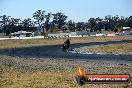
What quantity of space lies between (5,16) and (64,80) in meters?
173

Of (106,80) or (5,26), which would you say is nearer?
(106,80)

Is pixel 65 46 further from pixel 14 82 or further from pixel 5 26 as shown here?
pixel 5 26

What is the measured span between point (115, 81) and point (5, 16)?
586ft

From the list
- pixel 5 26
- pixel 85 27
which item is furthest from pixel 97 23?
Answer: pixel 5 26

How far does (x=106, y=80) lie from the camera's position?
6.40 m

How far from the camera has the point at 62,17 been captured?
19862 centimetres

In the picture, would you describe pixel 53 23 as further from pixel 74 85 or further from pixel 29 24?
pixel 74 85

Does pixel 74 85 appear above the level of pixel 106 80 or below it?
below

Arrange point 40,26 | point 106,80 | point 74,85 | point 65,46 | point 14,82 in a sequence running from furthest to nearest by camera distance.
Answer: point 40,26 → point 65,46 → point 14,82 → point 74,85 → point 106,80

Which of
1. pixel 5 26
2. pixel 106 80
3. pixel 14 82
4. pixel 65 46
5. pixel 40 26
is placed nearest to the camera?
pixel 106 80

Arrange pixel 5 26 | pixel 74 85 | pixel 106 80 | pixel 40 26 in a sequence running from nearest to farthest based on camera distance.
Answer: pixel 106 80
pixel 74 85
pixel 5 26
pixel 40 26

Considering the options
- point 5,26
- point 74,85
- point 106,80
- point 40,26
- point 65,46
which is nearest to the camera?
point 106,80

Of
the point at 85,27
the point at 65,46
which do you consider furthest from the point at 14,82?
the point at 85,27

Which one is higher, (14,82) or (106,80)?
(106,80)
